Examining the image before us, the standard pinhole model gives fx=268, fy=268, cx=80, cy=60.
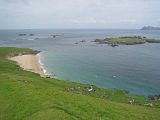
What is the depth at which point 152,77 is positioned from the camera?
83.5 m

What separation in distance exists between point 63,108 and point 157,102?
28.0m

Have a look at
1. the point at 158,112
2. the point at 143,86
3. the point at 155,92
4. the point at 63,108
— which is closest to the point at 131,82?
the point at 143,86

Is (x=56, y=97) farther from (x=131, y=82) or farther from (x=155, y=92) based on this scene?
(x=131, y=82)

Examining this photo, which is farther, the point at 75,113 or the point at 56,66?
the point at 56,66

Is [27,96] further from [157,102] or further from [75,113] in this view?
[157,102]

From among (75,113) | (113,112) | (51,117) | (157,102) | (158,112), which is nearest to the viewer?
(51,117)

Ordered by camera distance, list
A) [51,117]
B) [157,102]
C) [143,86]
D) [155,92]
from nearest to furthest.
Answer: [51,117], [157,102], [155,92], [143,86]

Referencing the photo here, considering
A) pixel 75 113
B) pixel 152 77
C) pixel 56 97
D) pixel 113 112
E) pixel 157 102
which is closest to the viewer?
pixel 75 113

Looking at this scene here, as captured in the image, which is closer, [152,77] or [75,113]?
[75,113]

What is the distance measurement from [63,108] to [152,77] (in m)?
54.1

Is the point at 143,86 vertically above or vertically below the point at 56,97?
below

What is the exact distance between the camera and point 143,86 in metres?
72.6

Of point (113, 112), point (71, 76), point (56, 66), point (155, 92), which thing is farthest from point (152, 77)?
point (113, 112)

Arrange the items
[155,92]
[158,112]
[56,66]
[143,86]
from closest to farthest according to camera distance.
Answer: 1. [158,112]
2. [155,92]
3. [143,86]
4. [56,66]
